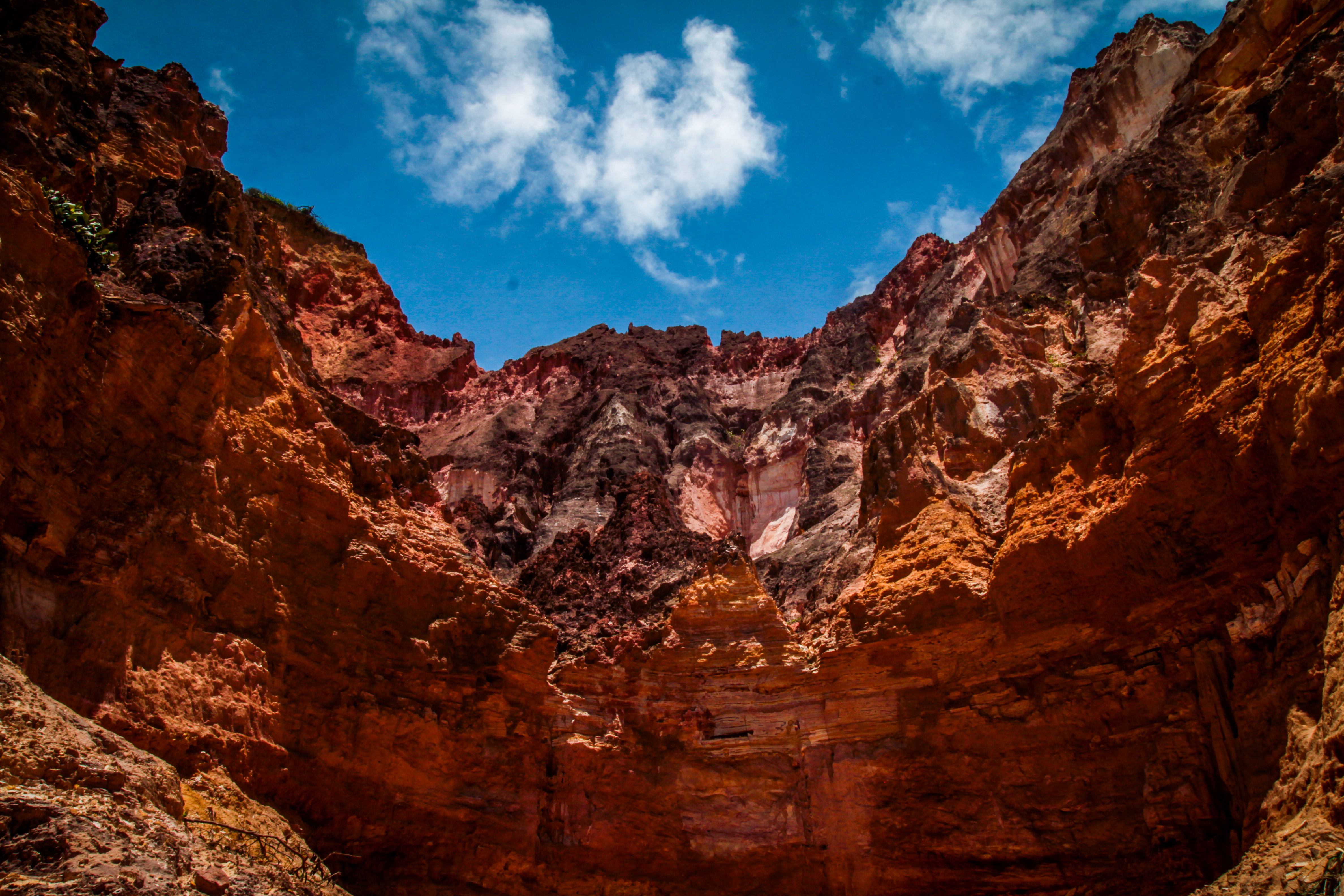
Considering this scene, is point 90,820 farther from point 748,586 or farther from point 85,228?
point 748,586

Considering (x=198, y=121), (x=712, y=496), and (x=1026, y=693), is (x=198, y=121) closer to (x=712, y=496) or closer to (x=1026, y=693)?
(x=1026, y=693)

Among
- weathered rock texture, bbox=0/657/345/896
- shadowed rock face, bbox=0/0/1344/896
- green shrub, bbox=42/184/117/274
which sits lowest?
weathered rock texture, bbox=0/657/345/896

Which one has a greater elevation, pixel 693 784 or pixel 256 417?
pixel 256 417

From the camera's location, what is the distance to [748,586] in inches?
682

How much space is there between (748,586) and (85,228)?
1185 cm

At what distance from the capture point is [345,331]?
42062 mm

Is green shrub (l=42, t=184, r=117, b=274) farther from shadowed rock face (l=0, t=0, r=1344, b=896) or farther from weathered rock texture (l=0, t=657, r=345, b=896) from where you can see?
weathered rock texture (l=0, t=657, r=345, b=896)

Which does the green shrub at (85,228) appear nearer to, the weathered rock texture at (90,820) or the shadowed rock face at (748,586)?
the shadowed rock face at (748,586)

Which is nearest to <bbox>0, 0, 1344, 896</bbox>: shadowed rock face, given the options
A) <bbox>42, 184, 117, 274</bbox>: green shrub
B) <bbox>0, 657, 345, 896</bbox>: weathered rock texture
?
<bbox>0, 657, 345, 896</bbox>: weathered rock texture

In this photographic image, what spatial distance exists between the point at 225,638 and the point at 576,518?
21980 millimetres

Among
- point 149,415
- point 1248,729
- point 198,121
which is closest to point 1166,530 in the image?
point 1248,729

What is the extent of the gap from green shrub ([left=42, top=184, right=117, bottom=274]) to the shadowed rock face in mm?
262

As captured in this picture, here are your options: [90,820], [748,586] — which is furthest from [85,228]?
[748,586]

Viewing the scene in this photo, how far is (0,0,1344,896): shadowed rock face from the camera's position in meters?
10.5
